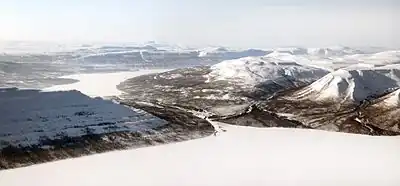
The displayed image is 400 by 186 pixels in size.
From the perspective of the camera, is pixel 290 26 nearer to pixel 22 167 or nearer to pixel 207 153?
pixel 207 153

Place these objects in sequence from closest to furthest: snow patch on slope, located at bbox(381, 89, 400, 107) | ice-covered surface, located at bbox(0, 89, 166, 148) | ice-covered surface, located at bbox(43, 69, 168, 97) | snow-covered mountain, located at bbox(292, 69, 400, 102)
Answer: ice-covered surface, located at bbox(0, 89, 166, 148)
ice-covered surface, located at bbox(43, 69, 168, 97)
snow patch on slope, located at bbox(381, 89, 400, 107)
snow-covered mountain, located at bbox(292, 69, 400, 102)

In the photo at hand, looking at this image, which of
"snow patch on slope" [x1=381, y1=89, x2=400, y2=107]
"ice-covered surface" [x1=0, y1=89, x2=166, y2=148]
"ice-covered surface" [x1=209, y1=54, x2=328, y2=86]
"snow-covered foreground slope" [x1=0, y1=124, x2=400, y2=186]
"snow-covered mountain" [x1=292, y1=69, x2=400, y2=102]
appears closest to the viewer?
"snow-covered foreground slope" [x1=0, y1=124, x2=400, y2=186]

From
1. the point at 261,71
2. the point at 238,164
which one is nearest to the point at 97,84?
the point at 238,164

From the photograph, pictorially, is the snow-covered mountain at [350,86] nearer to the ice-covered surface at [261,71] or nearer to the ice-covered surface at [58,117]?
the ice-covered surface at [261,71]

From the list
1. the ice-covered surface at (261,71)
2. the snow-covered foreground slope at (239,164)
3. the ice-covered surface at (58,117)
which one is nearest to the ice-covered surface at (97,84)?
the ice-covered surface at (58,117)

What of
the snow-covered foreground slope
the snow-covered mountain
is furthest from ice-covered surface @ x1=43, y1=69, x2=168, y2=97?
the snow-covered mountain

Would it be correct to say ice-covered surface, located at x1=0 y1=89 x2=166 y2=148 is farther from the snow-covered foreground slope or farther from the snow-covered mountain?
the snow-covered mountain

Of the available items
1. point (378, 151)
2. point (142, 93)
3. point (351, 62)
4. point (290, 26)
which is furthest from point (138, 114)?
point (351, 62)
